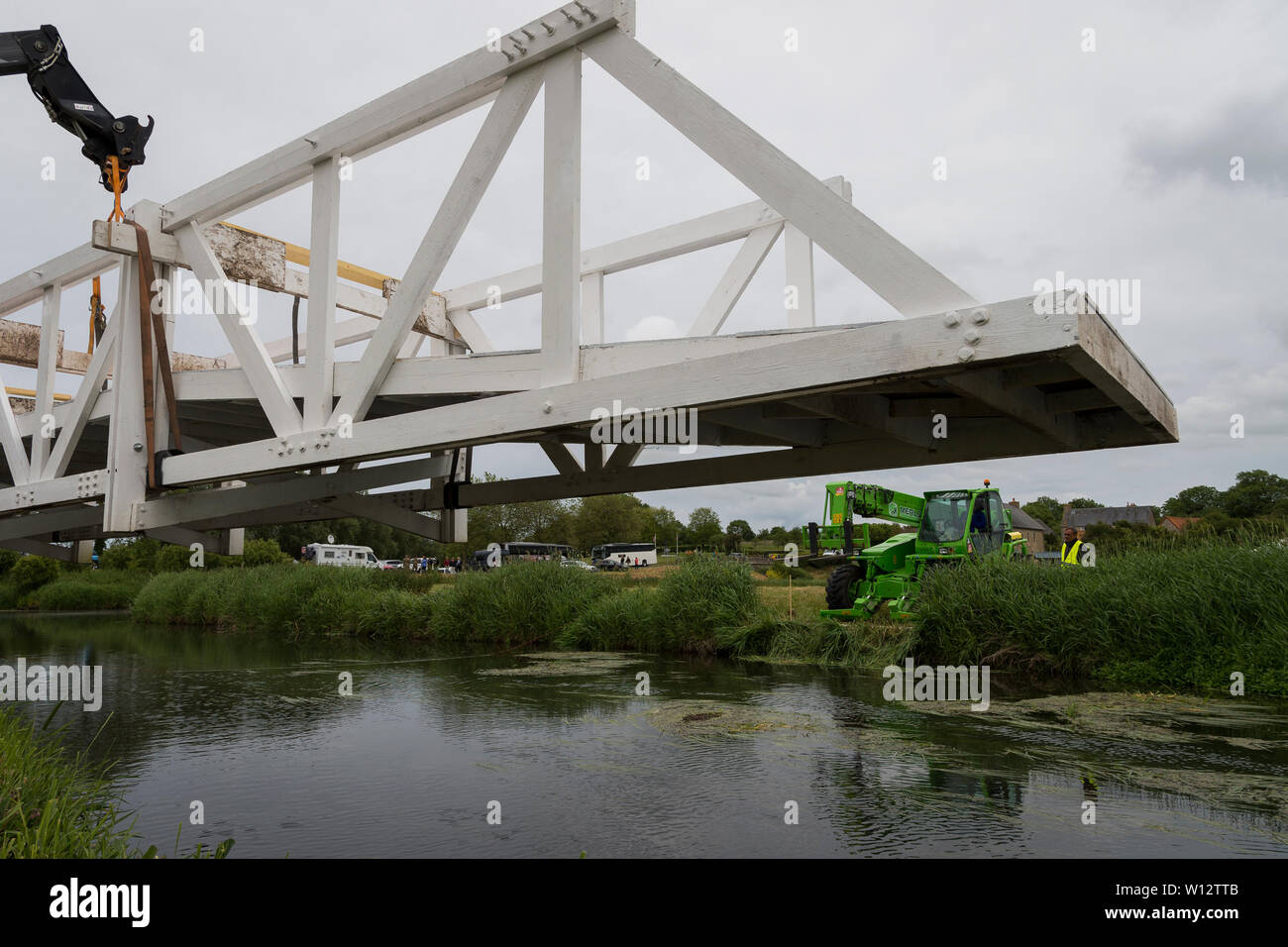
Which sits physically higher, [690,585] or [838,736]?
[690,585]

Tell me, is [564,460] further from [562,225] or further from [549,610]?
[549,610]

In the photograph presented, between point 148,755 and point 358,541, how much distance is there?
8058 cm

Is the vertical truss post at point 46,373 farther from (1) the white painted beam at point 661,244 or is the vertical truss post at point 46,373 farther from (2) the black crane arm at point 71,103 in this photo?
(1) the white painted beam at point 661,244

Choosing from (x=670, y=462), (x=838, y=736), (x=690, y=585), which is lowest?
(x=838, y=736)

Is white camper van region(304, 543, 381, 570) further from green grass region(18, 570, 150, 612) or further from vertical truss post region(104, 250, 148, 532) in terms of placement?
vertical truss post region(104, 250, 148, 532)

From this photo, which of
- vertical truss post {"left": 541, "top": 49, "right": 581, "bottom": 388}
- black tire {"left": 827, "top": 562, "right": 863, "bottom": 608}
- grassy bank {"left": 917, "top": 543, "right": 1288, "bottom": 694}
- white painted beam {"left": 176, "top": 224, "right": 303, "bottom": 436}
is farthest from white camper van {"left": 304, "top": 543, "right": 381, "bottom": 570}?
vertical truss post {"left": 541, "top": 49, "right": 581, "bottom": 388}

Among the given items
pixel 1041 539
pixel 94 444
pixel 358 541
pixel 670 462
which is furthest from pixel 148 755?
pixel 358 541

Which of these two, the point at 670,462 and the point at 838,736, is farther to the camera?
the point at 670,462

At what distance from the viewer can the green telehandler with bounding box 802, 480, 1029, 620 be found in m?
14.6

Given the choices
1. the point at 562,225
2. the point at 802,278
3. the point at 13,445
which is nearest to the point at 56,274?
the point at 13,445

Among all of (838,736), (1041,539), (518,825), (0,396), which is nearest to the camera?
(518,825)

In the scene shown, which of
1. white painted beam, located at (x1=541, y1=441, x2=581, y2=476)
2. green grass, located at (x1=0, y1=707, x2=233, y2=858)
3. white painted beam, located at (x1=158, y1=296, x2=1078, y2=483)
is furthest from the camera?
white painted beam, located at (x1=541, y1=441, x2=581, y2=476)

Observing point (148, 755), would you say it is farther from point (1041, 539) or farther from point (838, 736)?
point (1041, 539)

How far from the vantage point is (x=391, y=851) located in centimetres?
466
